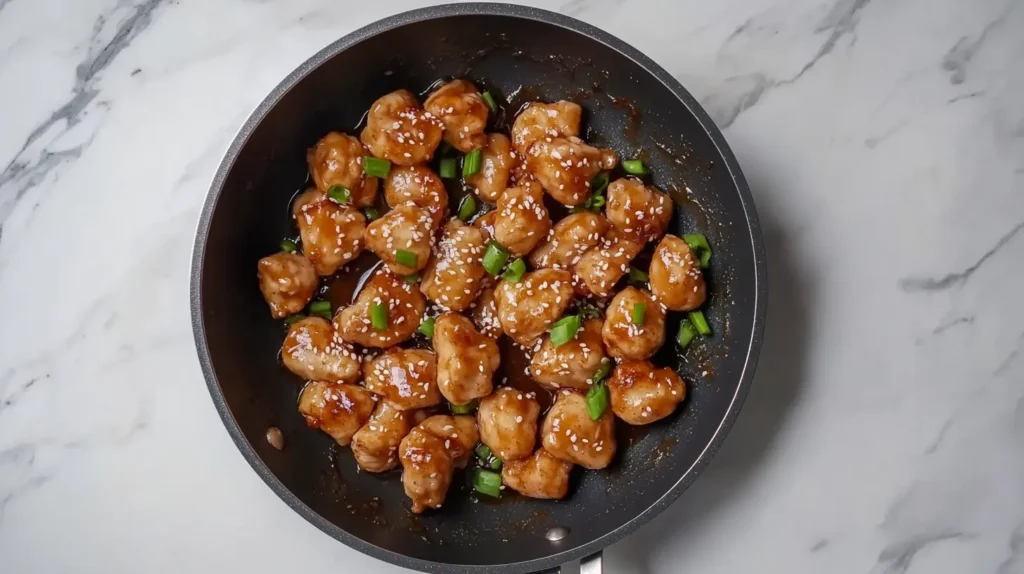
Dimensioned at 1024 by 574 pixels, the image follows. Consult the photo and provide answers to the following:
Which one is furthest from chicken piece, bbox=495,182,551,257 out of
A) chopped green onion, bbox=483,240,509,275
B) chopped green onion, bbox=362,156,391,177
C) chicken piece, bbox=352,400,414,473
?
chicken piece, bbox=352,400,414,473

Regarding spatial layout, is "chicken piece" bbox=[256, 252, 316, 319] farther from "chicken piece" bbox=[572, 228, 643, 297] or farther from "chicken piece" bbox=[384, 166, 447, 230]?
"chicken piece" bbox=[572, 228, 643, 297]

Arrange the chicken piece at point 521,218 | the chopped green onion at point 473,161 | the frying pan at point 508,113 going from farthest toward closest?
the chopped green onion at point 473,161, the chicken piece at point 521,218, the frying pan at point 508,113

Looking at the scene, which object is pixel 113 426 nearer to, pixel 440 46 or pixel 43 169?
pixel 43 169

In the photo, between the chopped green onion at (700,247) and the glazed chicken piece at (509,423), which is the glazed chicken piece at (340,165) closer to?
the glazed chicken piece at (509,423)

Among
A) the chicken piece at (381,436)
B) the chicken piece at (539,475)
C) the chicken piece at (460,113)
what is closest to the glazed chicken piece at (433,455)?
the chicken piece at (381,436)

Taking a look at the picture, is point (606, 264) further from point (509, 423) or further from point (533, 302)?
point (509, 423)

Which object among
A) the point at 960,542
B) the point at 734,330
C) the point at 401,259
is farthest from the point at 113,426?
the point at 960,542
